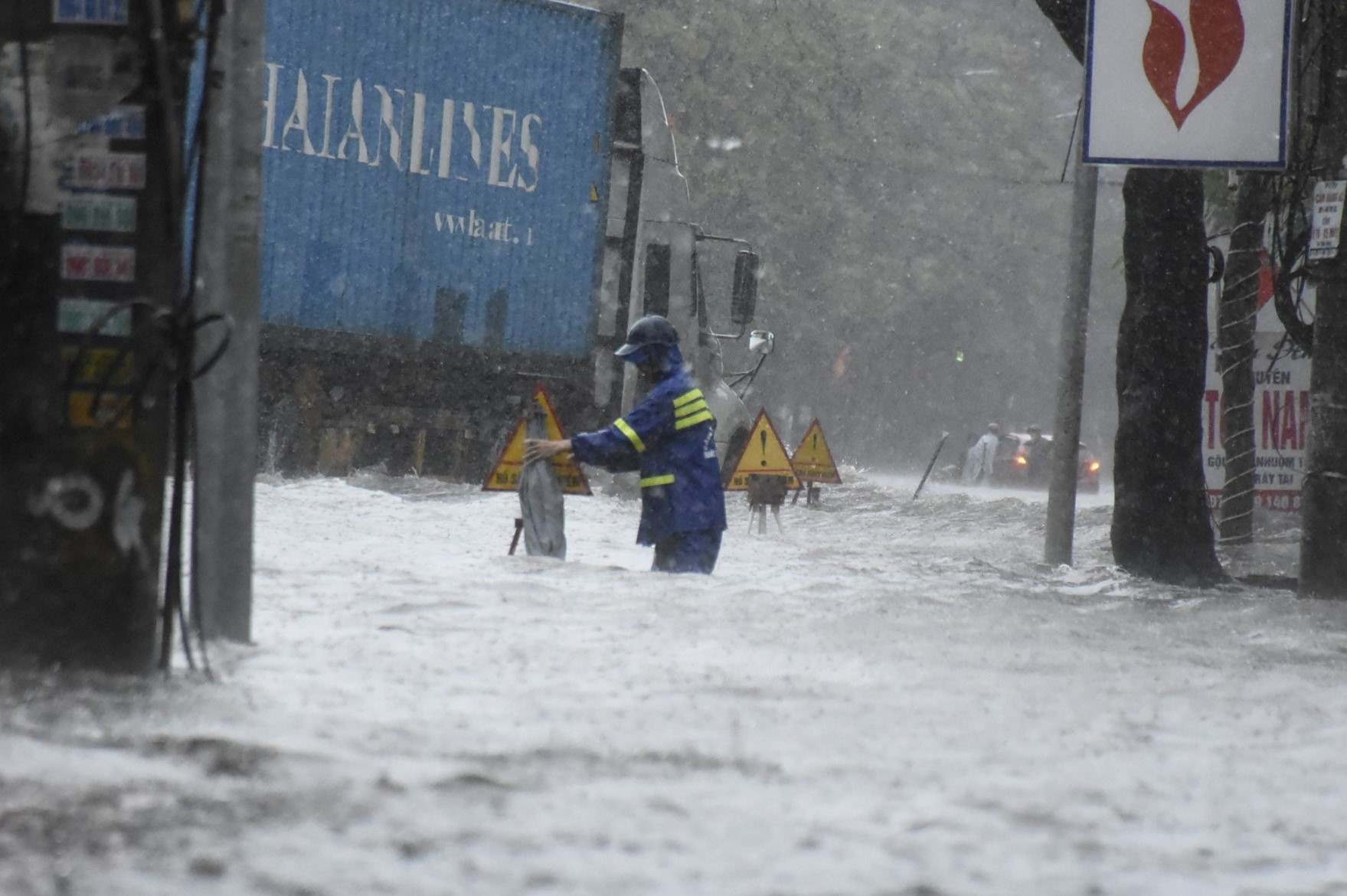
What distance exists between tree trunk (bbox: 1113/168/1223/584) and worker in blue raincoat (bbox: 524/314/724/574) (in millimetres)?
3837

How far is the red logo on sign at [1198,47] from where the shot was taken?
37.0ft

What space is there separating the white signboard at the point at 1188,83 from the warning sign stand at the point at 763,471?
6.67 meters

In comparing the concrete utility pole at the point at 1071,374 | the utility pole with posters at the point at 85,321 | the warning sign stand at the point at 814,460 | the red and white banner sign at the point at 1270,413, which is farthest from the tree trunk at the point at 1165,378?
the warning sign stand at the point at 814,460

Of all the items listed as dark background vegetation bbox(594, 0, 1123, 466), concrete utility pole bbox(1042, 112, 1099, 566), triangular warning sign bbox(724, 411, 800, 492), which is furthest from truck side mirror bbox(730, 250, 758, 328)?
dark background vegetation bbox(594, 0, 1123, 466)

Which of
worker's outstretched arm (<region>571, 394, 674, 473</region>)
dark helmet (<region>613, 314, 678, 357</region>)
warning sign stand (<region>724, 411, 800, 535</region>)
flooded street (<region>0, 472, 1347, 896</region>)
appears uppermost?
dark helmet (<region>613, 314, 678, 357</region>)

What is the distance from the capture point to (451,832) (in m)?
3.90

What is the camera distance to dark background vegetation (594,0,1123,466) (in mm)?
38844

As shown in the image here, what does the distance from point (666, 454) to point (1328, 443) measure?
11.6 ft

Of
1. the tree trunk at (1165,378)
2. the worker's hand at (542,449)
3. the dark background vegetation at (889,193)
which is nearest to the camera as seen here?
the worker's hand at (542,449)

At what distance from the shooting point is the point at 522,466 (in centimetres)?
1052

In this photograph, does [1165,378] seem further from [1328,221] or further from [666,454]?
[666,454]

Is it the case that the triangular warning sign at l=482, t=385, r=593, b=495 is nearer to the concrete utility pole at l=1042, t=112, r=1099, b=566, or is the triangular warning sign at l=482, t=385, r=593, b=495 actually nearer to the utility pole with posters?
the concrete utility pole at l=1042, t=112, r=1099, b=566

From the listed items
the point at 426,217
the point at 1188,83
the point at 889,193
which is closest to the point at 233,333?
the point at 1188,83

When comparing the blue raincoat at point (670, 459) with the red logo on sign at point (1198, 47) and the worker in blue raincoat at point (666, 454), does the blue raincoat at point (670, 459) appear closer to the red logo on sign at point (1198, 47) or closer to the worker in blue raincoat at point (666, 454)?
the worker in blue raincoat at point (666, 454)
